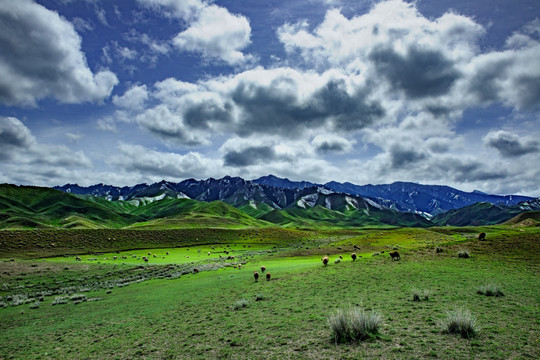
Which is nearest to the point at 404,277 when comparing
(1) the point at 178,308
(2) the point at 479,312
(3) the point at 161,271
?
(2) the point at 479,312

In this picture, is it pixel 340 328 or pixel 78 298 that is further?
pixel 78 298

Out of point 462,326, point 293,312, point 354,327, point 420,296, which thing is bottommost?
point 293,312

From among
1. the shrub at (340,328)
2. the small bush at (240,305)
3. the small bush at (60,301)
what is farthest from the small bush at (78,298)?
the shrub at (340,328)

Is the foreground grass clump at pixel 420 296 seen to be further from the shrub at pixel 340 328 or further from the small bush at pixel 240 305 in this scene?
the small bush at pixel 240 305

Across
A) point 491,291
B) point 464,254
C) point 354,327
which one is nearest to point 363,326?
point 354,327

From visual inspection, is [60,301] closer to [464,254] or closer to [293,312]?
[293,312]

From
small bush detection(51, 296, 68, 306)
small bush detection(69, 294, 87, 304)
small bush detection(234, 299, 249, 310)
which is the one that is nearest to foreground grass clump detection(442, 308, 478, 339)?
small bush detection(234, 299, 249, 310)

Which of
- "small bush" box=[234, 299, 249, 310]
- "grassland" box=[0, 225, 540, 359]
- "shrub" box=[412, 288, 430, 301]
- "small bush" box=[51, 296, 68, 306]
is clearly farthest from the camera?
"small bush" box=[51, 296, 68, 306]

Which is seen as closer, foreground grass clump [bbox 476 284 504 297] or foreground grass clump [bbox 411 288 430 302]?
foreground grass clump [bbox 476 284 504 297]

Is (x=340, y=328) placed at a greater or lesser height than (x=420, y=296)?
greater

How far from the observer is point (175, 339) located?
14648 millimetres

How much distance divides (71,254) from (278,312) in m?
80.6

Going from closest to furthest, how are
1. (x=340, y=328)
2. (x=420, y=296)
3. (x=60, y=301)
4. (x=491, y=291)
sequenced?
(x=340, y=328) → (x=491, y=291) → (x=420, y=296) → (x=60, y=301)

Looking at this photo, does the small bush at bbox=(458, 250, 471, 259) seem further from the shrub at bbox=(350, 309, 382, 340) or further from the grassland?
the shrub at bbox=(350, 309, 382, 340)
